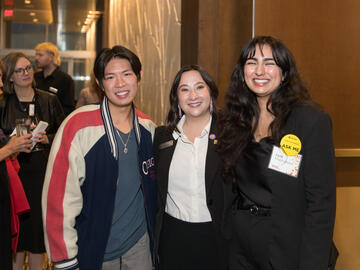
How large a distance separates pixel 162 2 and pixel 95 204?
11.2ft

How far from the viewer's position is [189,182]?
223cm


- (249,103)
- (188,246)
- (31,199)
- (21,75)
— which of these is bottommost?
(31,199)

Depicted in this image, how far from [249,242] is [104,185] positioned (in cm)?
78

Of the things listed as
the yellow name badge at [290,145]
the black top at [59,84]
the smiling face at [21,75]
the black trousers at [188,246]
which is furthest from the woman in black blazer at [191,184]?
the black top at [59,84]

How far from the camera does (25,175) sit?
3354 mm

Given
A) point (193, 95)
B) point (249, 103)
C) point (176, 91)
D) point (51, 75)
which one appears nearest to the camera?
point (249, 103)

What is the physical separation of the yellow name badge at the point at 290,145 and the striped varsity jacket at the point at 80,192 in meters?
0.86

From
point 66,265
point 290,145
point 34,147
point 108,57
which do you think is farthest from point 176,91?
point 34,147

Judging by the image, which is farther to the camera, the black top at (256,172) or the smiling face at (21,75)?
the smiling face at (21,75)

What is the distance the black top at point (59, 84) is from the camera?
5.36m

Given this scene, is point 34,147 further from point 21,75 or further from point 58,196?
point 58,196

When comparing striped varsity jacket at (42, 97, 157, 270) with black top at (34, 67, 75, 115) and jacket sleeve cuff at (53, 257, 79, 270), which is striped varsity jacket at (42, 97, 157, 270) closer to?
jacket sleeve cuff at (53, 257, 79, 270)

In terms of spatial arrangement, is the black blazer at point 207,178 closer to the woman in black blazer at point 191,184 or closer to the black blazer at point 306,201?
the woman in black blazer at point 191,184

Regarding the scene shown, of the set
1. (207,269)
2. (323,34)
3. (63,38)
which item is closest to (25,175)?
(207,269)
